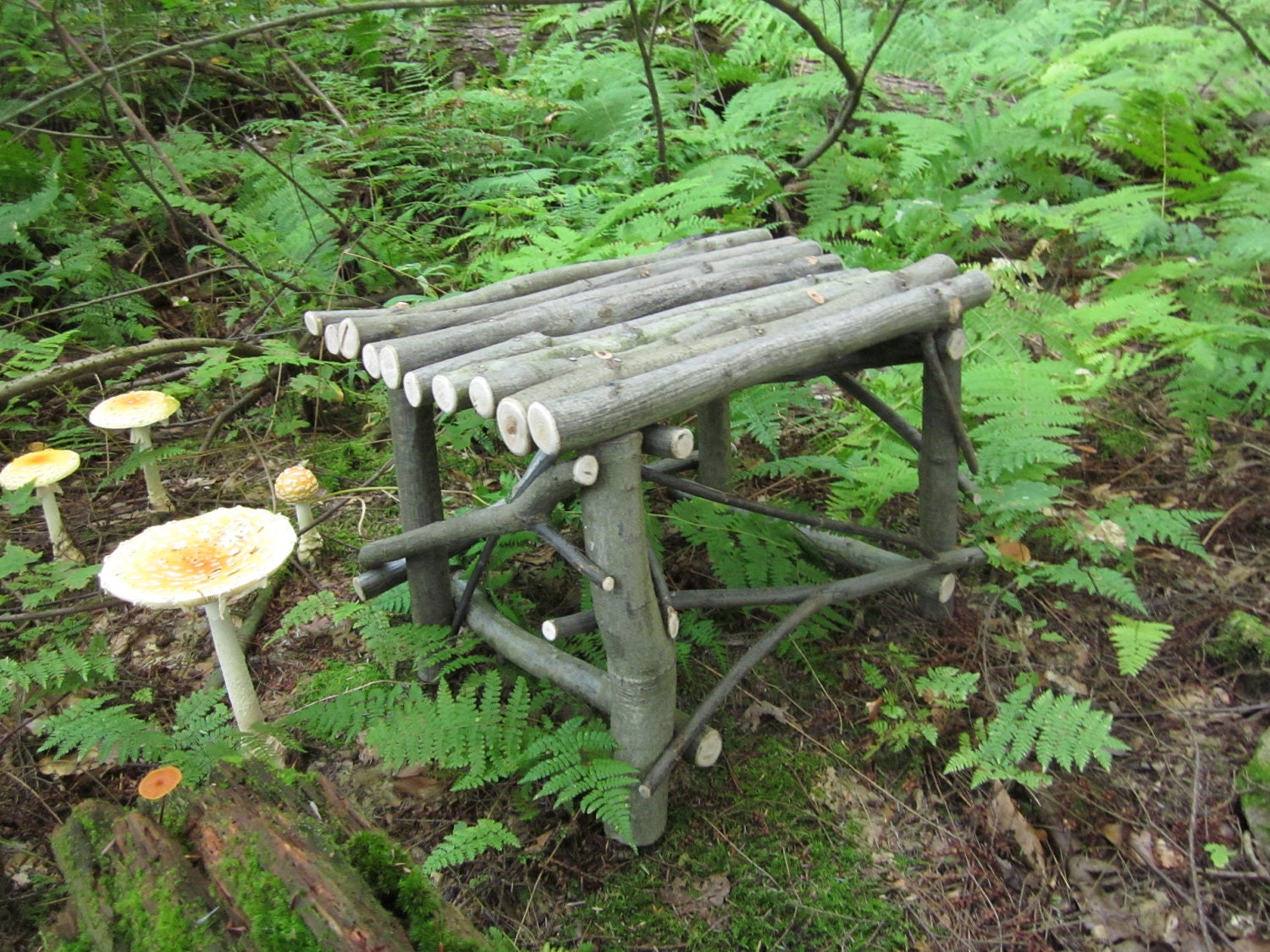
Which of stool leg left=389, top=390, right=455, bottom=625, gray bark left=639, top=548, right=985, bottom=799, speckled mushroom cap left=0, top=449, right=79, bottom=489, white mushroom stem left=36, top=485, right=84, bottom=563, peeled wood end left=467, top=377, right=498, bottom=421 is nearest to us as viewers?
peeled wood end left=467, top=377, right=498, bottom=421

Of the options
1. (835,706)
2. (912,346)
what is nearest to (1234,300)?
(912,346)

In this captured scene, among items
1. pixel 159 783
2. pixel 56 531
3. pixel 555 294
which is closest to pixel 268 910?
pixel 159 783

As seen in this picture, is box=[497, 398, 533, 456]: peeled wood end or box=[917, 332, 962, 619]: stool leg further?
box=[917, 332, 962, 619]: stool leg

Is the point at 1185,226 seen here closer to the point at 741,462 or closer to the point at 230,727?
the point at 741,462

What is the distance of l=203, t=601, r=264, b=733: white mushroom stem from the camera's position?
7.36ft

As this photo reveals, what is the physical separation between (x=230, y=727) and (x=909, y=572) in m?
2.00

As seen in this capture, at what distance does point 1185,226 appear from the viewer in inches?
174

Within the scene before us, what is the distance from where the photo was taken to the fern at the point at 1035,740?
7.25ft

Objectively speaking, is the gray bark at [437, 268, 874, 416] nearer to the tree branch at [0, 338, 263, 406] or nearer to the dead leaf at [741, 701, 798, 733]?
the dead leaf at [741, 701, 798, 733]

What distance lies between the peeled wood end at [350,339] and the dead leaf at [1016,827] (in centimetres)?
211

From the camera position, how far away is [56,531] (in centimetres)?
312

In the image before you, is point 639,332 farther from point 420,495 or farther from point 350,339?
point 420,495

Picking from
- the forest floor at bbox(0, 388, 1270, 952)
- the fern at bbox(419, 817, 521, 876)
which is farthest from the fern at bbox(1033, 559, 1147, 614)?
the fern at bbox(419, 817, 521, 876)

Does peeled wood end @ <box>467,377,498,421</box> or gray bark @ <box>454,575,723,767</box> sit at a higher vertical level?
peeled wood end @ <box>467,377,498,421</box>
